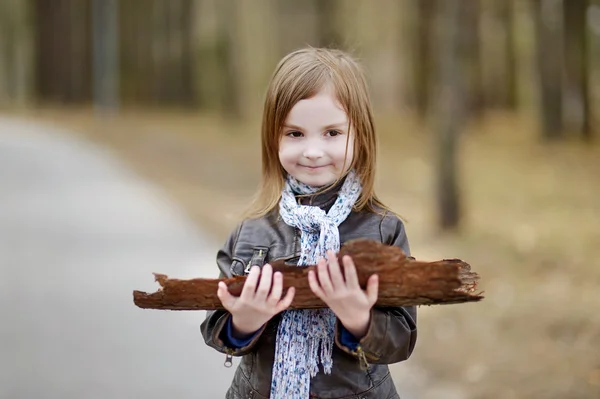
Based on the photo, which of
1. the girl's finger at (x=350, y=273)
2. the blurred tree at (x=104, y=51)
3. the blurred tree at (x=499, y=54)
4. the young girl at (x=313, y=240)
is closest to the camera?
the girl's finger at (x=350, y=273)

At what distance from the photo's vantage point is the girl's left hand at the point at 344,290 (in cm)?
215

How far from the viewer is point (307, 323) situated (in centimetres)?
238

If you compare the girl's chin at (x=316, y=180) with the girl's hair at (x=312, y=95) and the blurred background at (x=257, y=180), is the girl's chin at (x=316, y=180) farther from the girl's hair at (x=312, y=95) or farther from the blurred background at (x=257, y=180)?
the blurred background at (x=257, y=180)

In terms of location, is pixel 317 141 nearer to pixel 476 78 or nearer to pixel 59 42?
pixel 476 78

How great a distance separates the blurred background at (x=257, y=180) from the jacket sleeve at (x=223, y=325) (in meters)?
0.85

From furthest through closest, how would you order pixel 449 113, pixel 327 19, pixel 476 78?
pixel 327 19, pixel 476 78, pixel 449 113

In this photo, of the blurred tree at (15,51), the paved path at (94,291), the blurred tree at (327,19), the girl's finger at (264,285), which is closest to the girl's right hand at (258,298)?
the girl's finger at (264,285)

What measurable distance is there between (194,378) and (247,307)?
117 inches

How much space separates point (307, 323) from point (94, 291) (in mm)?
4908

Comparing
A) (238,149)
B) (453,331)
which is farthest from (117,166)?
(453,331)

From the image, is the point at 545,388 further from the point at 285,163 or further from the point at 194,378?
the point at 285,163

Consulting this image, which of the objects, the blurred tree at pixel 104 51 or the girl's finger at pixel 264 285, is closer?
the girl's finger at pixel 264 285

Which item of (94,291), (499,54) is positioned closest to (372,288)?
(94,291)

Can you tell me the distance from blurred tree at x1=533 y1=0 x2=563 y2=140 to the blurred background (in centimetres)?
4
